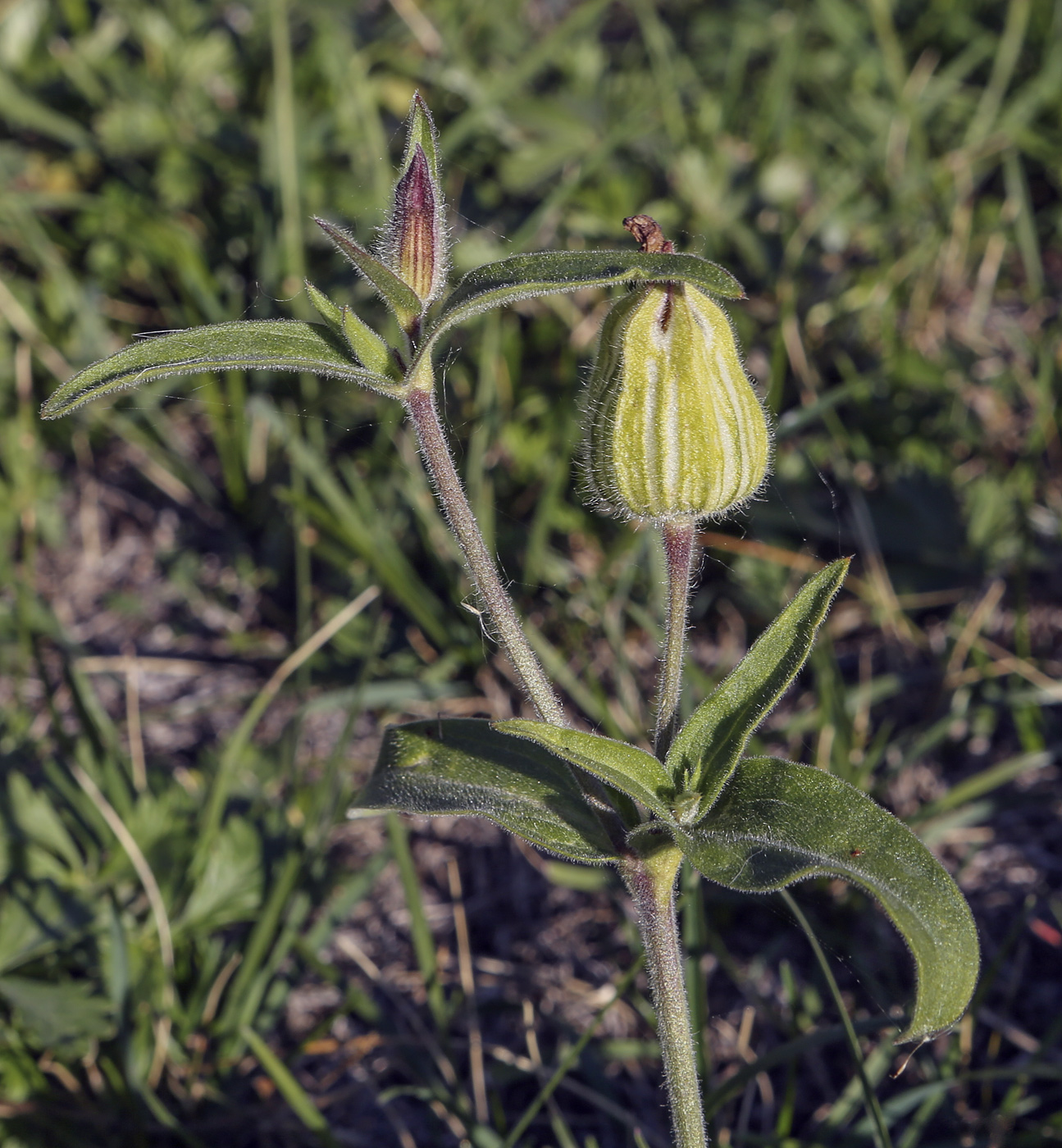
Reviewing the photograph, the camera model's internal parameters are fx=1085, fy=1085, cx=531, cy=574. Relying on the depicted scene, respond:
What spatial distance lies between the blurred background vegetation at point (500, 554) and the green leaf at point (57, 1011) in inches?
0.5

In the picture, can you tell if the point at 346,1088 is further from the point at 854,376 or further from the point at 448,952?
the point at 854,376

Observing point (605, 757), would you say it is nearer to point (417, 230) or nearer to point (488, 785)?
point (488, 785)

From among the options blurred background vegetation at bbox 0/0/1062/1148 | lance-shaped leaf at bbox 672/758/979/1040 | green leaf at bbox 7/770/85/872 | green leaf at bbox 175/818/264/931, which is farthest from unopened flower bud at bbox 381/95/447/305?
green leaf at bbox 7/770/85/872

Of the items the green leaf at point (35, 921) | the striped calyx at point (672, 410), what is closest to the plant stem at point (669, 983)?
the striped calyx at point (672, 410)

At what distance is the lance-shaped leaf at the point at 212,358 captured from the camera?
124cm

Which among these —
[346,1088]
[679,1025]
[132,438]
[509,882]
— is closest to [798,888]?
[509,882]

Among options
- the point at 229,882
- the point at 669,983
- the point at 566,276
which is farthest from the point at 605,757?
the point at 229,882

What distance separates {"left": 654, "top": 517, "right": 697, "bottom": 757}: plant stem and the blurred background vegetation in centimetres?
34

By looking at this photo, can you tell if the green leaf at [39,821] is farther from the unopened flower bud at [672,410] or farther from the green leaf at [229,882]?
the unopened flower bud at [672,410]

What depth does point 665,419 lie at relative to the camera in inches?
54.3

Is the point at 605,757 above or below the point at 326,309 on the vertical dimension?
below

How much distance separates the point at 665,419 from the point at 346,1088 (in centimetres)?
148

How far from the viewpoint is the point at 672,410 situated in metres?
1.38

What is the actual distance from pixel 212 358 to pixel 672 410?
0.56m
